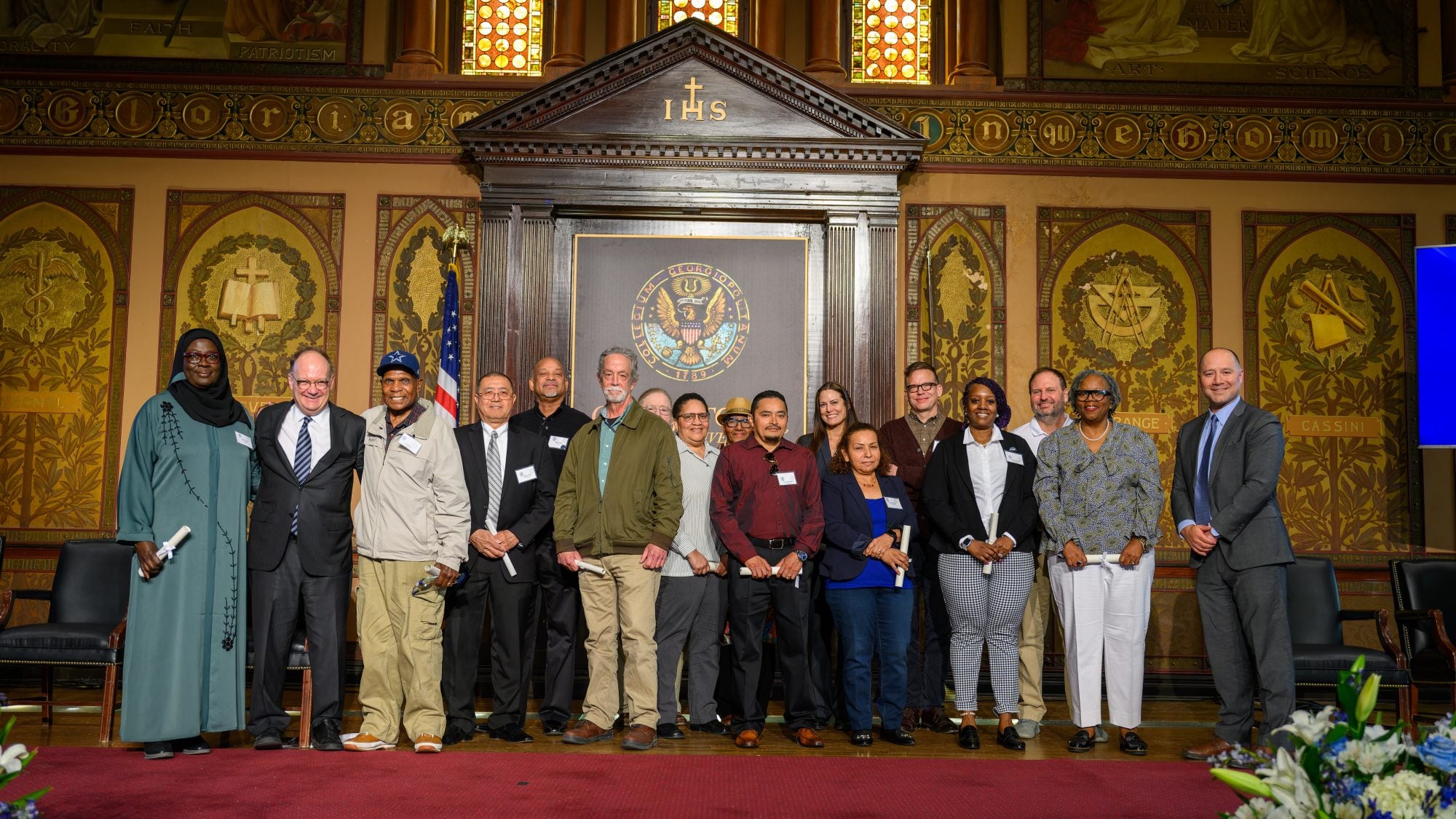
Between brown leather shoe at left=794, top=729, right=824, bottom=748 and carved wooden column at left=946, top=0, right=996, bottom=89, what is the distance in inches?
182

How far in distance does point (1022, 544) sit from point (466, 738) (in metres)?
2.75

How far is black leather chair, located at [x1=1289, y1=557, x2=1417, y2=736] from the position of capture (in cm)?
541

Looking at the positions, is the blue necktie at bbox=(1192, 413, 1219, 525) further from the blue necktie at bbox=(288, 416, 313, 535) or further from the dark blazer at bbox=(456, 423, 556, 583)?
the blue necktie at bbox=(288, 416, 313, 535)

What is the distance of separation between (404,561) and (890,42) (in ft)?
17.0

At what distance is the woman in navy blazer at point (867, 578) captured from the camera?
5285 millimetres

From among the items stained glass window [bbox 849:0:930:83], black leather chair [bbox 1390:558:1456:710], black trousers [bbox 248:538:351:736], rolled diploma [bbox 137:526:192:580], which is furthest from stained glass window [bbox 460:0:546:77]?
black leather chair [bbox 1390:558:1456:710]

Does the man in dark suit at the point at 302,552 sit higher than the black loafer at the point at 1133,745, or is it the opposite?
the man in dark suit at the point at 302,552

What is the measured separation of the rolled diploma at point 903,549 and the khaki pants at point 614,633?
3.76 feet

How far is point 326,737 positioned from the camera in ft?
16.0

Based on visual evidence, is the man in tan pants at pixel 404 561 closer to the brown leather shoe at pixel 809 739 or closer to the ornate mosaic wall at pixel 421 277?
the brown leather shoe at pixel 809 739

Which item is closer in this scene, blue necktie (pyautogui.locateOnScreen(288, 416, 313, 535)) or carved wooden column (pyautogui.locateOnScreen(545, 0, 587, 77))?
blue necktie (pyautogui.locateOnScreen(288, 416, 313, 535))

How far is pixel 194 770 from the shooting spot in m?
4.38

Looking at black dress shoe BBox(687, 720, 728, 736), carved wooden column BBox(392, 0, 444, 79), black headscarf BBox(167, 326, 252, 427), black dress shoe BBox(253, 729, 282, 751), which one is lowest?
black dress shoe BBox(687, 720, 728, 736)

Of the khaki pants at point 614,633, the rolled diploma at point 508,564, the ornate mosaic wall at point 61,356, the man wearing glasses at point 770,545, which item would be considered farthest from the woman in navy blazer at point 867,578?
the ornate mosaic wall at point 61,356
